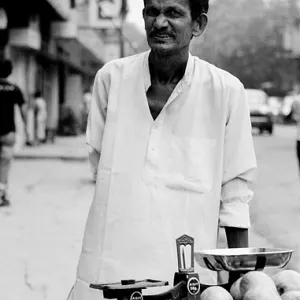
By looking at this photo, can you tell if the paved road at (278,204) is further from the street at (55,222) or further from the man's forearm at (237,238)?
the man's forearm at (237,238)

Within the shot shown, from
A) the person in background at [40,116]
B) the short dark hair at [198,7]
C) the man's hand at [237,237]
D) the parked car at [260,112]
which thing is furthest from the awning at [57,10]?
the man's hand at [237,237]

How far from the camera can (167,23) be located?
2.66 meters

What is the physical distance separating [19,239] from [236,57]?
67158 millimetres

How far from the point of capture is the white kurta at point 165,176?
2.66m

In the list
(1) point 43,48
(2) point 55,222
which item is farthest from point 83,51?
(2) point 55,222

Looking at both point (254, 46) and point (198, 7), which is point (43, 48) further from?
point (254, 46)

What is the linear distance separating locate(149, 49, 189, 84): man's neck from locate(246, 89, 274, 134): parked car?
3219 cm

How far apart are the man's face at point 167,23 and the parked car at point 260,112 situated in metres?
32.3

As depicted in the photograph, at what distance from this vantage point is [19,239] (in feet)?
26.3

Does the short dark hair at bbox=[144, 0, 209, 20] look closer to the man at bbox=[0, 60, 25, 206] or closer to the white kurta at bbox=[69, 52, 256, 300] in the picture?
the white kurta at bbox=[69, 52, 256, 300]

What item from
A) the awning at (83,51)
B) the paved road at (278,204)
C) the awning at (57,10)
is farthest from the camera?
the awning at (83,51)

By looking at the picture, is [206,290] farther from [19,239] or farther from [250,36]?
[250,36]

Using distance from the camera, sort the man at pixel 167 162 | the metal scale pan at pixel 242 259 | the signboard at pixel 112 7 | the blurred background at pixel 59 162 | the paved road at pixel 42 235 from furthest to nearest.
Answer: the signboard at pixel 112 7 → the blurred background at pixel 59 162 → the paved road at pixel 42 235 → the man at pixel 167 162 → the metal scale pan at pixel 242 259

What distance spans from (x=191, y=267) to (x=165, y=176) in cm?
49
